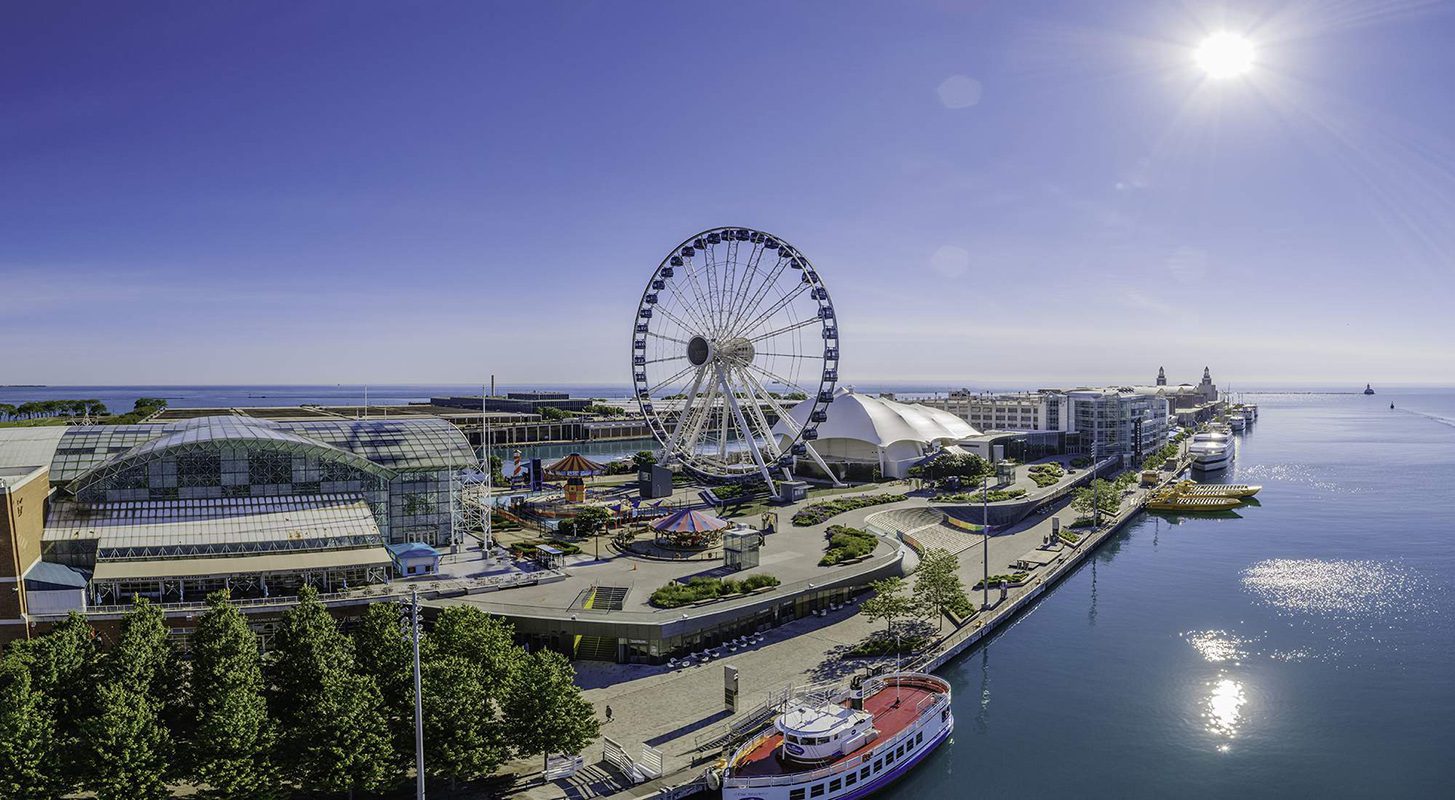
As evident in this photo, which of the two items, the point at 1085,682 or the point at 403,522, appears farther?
the point at 403,522

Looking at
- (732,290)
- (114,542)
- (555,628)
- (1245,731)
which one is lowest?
(1245,731)

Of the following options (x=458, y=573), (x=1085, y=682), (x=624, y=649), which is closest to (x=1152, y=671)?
(x=1085, y=682)

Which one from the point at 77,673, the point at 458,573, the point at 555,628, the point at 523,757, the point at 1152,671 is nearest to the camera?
the point at 77,673

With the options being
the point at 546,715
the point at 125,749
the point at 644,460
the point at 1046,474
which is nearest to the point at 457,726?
the point at 546,715

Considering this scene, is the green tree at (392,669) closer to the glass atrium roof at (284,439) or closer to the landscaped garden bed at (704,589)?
the landscaped garden bed at (704,589)

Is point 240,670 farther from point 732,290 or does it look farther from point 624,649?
point 732,290

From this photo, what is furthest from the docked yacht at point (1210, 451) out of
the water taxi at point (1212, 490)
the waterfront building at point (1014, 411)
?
the water taxi at point (1212, 490)

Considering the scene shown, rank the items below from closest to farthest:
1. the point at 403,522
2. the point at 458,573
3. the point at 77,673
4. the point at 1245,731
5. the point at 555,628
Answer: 1. the point at 77,673
2. the point at 1245,731
3. the point at 555,628
4. the point at 458,573
5. the point at 403,522

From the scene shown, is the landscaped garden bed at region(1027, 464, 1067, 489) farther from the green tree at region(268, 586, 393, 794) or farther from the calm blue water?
the green tree at region(268, 586, 393, 794)
